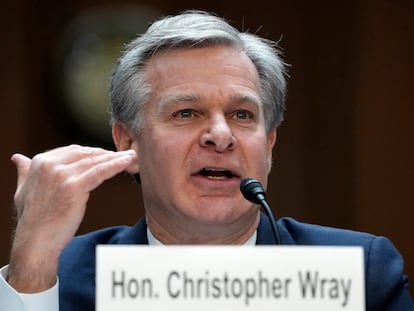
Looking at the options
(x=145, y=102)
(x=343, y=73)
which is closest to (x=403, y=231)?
(x=343, y=73)

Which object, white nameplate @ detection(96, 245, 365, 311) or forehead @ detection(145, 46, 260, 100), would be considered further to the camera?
forehead @ detection(145, 46, 260, 100)

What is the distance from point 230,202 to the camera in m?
2.29

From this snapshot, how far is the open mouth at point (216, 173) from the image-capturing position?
7.50ft

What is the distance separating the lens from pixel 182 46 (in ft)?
7.93

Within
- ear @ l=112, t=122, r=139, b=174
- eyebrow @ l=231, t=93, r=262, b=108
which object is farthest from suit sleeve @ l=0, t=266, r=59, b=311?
eyebrow @ l=231, t=93, r=262, b=108

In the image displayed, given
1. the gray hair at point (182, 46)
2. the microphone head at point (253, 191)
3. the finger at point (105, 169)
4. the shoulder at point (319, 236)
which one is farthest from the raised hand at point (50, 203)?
the shoulder at point (319, 236)

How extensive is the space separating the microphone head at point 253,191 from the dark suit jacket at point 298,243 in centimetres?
46

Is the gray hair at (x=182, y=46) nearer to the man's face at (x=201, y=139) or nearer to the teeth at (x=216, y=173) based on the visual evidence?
the man's face at (x=201, y=139)

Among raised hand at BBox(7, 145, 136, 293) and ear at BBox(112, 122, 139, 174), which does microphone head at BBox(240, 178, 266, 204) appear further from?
ear at BBox(112, 122, 139, 174)

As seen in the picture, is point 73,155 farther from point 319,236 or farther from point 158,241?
point 319,236

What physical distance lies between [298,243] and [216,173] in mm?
368

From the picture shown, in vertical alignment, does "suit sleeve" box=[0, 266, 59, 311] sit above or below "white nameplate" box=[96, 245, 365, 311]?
below

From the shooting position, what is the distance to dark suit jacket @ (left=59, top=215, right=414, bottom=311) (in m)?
2.33

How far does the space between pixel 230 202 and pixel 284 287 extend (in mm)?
710
